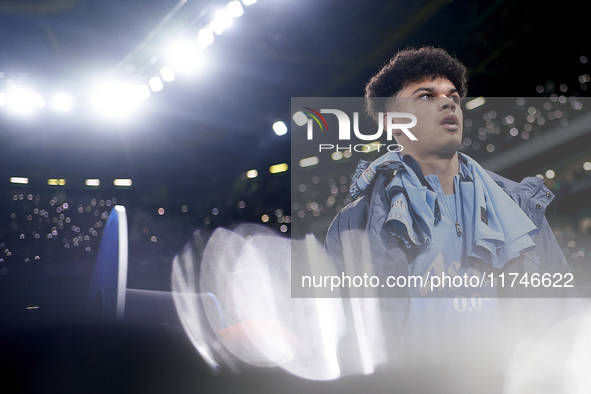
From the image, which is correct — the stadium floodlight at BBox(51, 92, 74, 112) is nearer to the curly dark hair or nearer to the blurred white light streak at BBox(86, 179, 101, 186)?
the blurred white light streak at BBox(86, 179, 101, 186)

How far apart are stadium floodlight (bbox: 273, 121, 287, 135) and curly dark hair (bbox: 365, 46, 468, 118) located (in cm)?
220

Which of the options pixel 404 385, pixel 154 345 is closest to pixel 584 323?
pixel 404 385

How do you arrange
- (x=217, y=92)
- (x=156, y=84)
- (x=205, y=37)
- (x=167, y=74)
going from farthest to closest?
(x=217, y=92) → (x=156, y=84) → (x=167, y=74) → (x=205, y=37)

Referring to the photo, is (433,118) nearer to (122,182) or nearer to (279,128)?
(279,128)

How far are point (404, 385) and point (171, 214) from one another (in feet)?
15.4

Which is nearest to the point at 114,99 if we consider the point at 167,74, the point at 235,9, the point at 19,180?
the point at 167,74

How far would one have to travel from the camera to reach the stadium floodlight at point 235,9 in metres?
1.77

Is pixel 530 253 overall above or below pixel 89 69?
below

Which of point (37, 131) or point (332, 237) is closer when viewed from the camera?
point (332, 237)

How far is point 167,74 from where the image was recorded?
254cm

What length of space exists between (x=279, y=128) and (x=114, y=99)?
1594mm

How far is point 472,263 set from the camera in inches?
49.2

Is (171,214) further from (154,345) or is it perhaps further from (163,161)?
(154,345)

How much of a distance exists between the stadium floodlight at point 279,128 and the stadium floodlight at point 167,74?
1.26 metres
